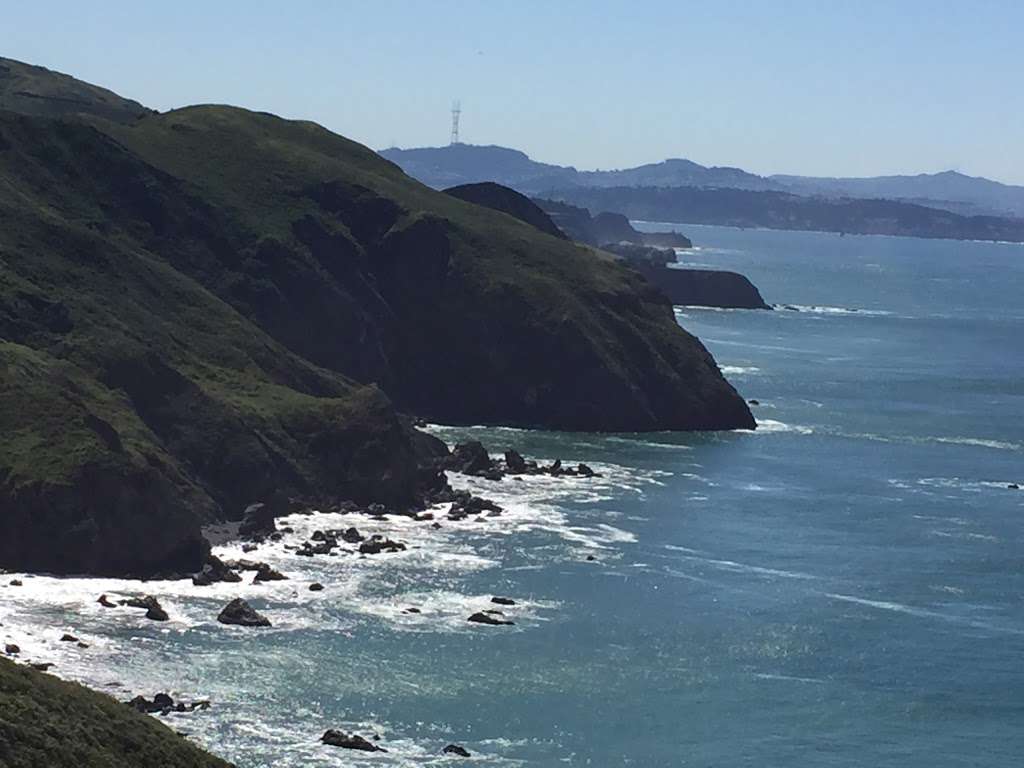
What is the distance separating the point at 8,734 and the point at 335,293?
113 meters

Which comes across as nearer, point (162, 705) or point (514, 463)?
point (162, 705)

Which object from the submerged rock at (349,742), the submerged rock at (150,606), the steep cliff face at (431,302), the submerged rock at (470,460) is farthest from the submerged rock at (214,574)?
the steep cliff face at (431,302)

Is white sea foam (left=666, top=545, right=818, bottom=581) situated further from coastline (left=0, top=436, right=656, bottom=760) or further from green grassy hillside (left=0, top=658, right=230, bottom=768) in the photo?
green grassy hillside (left=0, top=658, right=230, bottom=768)

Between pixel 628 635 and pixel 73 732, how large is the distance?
1696 inches

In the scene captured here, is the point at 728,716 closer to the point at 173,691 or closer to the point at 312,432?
the point at 173,691

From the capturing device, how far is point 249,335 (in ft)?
483

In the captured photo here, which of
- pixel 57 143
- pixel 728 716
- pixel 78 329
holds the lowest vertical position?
pixel 728 716

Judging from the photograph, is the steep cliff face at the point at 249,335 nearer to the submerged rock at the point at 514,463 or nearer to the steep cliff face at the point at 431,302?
the steep cliff face at the point at 431,302

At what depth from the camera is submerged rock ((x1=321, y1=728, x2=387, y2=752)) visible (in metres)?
76.6

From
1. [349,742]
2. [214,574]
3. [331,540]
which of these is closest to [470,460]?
[331,540]

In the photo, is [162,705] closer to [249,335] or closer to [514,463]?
[514,463]

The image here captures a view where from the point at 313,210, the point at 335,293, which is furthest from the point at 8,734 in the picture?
the point at 313,210

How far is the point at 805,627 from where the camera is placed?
101m

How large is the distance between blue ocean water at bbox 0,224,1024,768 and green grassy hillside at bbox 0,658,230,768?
1270cm
